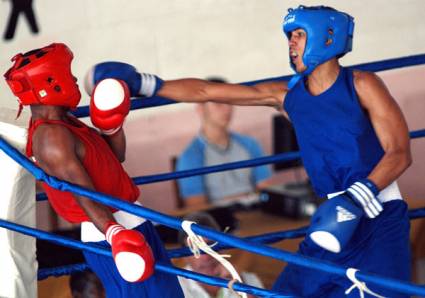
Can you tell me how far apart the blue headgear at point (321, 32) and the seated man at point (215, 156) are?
215 centimetres

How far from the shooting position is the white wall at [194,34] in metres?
5.11

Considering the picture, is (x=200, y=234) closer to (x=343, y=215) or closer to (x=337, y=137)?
(x=343, y=215)

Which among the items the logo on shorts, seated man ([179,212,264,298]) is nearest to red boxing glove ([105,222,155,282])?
the logo on shorts

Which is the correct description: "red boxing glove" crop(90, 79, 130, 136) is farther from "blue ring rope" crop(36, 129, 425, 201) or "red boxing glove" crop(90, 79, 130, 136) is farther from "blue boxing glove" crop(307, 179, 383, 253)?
"blue boxing glove" crop(307, 179, 383, 253)

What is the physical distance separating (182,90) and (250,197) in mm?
2123

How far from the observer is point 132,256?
1.94 meters

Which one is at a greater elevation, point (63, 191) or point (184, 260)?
point (63, 191)

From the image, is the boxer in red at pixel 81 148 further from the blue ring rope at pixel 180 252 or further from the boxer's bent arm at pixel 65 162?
the blue ring rope at pixel 180 252

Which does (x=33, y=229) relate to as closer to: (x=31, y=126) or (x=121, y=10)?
(x=31, y=126)

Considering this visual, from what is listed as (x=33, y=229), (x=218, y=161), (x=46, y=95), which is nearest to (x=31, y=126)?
(x=46, y=95)

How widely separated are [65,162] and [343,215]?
605mm

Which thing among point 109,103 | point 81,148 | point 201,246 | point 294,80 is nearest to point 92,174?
point 81,148

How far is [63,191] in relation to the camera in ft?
7.22

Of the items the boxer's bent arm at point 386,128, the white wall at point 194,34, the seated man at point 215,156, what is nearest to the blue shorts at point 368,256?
the boxer's bent arm at point 386,128
